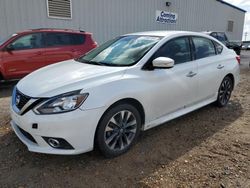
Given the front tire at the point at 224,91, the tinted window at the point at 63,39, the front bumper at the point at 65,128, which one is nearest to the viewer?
the front bumper at the point at 65,128

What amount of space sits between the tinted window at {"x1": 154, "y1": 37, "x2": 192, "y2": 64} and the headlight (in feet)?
4.58

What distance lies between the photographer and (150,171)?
9.57 ft

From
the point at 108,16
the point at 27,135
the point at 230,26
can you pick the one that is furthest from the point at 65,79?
the point at 230,26

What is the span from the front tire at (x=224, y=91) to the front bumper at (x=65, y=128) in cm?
310

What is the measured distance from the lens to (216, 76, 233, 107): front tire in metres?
5.00

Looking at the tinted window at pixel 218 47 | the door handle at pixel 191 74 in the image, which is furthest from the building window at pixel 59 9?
the door handle at pixel 191 74

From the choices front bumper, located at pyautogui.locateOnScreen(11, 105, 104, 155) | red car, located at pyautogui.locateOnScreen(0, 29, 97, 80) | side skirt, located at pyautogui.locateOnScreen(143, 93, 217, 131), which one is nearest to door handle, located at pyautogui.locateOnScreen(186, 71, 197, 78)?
side skirt, located at pyautogui.locateOnScreen(143, 93, 217, 131)

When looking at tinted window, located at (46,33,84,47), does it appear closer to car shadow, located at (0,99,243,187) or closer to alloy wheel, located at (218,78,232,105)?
car shadow, located at (0,99,243,187)

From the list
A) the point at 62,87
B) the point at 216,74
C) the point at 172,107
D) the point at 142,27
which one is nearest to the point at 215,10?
the point at 142,27

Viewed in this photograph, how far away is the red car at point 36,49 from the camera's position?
22.4 ft

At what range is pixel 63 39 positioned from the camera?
25.9 ft

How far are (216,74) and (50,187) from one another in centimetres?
346

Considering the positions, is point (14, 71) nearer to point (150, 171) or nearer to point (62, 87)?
point (62, 87)

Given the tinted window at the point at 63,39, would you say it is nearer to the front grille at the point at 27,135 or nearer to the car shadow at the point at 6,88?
the car shadow at the point at 6,88
